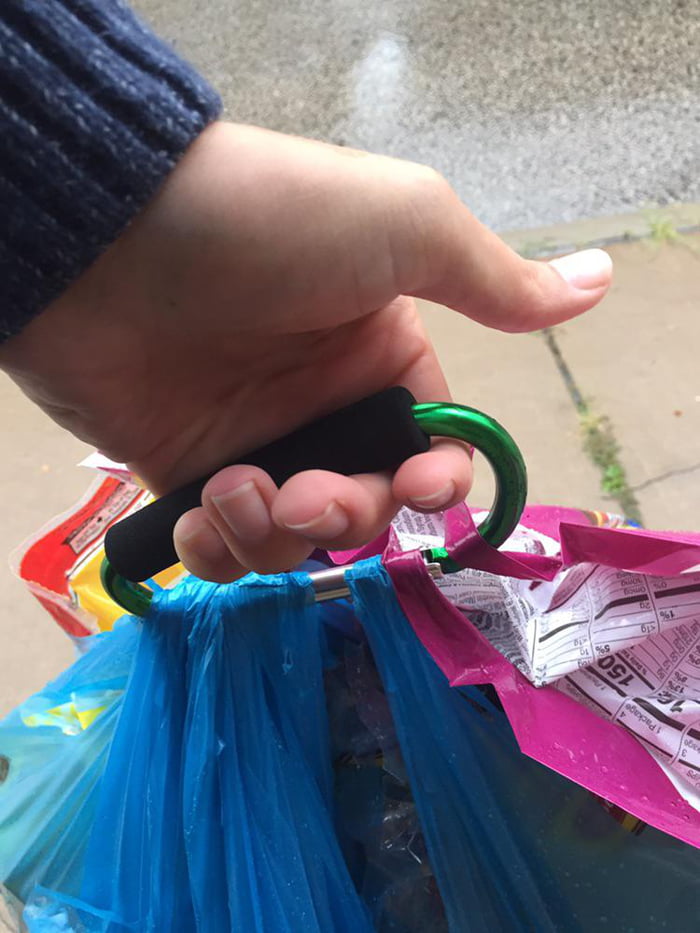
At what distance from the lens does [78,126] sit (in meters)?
0.45

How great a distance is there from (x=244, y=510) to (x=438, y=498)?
4.7 inches

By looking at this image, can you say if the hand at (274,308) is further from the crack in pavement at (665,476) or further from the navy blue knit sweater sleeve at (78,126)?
the crack in pavement at (665,476)

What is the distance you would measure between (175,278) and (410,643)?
293 mm

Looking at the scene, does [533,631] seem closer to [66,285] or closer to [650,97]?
[66,285]

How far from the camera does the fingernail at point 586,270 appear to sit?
23.1 inches

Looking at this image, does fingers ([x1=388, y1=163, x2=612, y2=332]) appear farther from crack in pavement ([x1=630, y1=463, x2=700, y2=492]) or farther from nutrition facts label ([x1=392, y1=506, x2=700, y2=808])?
crack in pavement ([x1=630, y1=463, x2=700, y2=492])

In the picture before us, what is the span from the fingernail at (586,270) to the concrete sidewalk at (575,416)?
0.79 m

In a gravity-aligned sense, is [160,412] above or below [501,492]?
above

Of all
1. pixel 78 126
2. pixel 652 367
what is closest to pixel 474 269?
pixel 78 126

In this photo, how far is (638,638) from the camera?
0.54 m

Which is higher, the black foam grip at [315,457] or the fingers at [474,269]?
the fingers at [474,269]

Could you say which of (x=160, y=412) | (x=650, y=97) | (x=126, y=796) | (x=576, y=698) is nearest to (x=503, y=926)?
(x=576, y=698)

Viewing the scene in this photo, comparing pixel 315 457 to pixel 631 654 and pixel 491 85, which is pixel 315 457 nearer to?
pixel 631 654

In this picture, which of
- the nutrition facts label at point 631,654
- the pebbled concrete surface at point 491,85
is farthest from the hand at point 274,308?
the pebbled concrete surface at point 491,85
